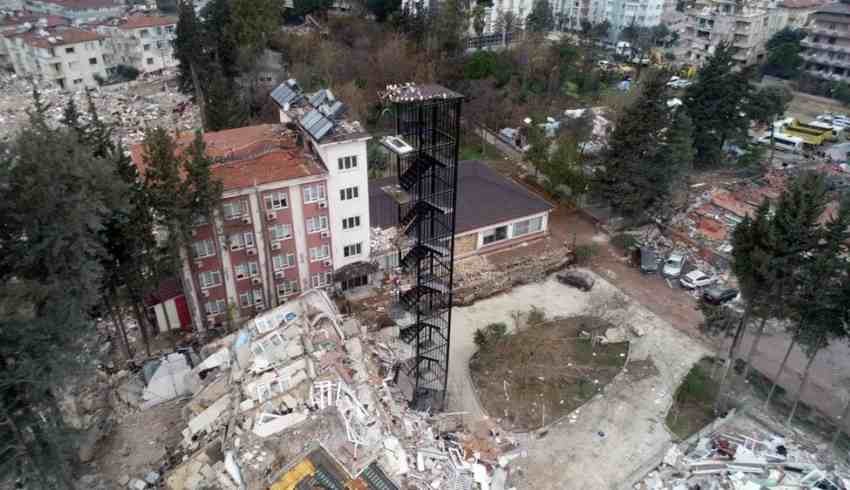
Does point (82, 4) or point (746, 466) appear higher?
point (82, 4)

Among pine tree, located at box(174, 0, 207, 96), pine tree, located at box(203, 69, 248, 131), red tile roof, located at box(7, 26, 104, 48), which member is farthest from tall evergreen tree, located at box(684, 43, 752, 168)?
red tile roof, located at box(7, 26, 104, 48)

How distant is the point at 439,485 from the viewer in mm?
16266

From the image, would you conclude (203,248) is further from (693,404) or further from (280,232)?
(693,404)

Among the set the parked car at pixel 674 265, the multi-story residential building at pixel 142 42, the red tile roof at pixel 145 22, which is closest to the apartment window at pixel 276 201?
the parked car at pixel 674 265

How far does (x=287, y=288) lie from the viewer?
2466 cm

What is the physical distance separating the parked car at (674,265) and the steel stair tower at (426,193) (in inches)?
561

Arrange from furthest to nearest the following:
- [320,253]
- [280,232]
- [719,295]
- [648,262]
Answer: [648,262]
[719,295]
[320,253]
[280,232]

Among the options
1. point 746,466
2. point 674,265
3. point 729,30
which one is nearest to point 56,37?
point 674,265

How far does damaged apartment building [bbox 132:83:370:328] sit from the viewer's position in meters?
22.1

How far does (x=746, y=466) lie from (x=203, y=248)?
2040 centimetres

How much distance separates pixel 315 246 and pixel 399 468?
442 inches

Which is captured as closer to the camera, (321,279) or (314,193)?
(314,193)

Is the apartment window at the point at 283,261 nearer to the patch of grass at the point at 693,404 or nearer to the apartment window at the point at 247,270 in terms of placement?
the apartment window at the point at 247,270

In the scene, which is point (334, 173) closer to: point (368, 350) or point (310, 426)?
point (368, 350)
